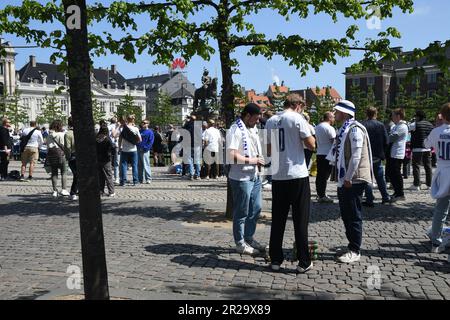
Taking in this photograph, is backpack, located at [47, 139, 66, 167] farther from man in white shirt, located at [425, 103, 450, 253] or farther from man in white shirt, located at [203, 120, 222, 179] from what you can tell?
man in white shirt, located at [425, 103, 450, 253]

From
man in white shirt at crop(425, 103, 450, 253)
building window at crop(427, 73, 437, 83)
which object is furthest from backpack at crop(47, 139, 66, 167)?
building window at crop(427, 73, 437, 83)

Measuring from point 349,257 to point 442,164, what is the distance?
1.78m

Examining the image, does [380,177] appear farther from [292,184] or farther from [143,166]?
[143,166]

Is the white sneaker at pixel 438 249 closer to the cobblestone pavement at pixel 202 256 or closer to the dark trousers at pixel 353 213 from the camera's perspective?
the cobblestone pavement at pixel 202 256

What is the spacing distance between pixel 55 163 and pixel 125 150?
2.78m

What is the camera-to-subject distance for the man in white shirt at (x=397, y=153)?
1109 centimetres

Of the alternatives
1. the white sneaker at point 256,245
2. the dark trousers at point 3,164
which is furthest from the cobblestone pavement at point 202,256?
the dark trousers at point 3,164

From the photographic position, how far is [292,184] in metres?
5.73

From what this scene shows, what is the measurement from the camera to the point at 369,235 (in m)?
7.73

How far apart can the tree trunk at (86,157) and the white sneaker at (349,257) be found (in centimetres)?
318

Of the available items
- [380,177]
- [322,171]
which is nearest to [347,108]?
[322,171]

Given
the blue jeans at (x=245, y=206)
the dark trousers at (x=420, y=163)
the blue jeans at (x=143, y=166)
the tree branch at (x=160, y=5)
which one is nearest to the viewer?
the blue jeans at (x=245, y=206)

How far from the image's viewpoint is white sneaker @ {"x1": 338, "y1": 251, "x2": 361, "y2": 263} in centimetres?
614
